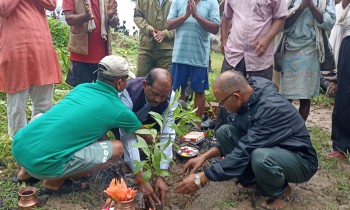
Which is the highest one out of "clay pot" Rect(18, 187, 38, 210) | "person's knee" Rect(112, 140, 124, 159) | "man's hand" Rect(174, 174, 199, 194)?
"person's knee" Rect(112, 140, 124, 159)

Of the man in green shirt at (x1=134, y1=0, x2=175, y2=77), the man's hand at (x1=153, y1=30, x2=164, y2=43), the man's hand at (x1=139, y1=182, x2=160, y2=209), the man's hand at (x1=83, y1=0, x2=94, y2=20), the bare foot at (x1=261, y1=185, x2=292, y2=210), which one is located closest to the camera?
the man's hand at (x1=139, y1=182, x2=160, y2=209)

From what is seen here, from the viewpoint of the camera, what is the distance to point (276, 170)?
266 centimetres

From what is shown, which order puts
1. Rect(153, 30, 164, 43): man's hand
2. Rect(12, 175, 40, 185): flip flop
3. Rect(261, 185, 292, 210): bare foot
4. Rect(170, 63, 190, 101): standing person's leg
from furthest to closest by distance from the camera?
1. Rect(153, 30, 164, 43): man's hand
2. Rect(170, 63, 190, 101): standing person's leg
3. Rect(12, 175, 40, 185): flip flop
4. Rect(261, 185, 292, 210): bare foot

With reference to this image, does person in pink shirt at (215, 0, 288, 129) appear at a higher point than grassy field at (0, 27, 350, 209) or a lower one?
higher

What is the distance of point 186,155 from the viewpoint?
3666 mm

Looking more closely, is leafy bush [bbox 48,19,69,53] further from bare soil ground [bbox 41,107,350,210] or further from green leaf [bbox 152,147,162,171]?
green leaf [bbox 152,147,162,171]

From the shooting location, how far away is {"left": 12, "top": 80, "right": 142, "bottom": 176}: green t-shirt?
2.61 meters

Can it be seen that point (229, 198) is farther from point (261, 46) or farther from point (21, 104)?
point (21, 104)

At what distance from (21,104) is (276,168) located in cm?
237

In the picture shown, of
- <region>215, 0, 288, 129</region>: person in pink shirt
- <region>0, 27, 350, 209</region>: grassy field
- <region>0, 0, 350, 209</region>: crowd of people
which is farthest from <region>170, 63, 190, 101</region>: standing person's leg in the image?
<region>0, 27, 350, 209</region>: grassy field

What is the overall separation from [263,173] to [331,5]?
85.6 inches

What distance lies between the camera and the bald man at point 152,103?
2.90 m

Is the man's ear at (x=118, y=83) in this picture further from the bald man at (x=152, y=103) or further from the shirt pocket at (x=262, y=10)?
the shirt pocket at (x=262, y=10)

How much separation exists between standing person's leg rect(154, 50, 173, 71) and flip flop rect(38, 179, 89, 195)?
88.9 inches
